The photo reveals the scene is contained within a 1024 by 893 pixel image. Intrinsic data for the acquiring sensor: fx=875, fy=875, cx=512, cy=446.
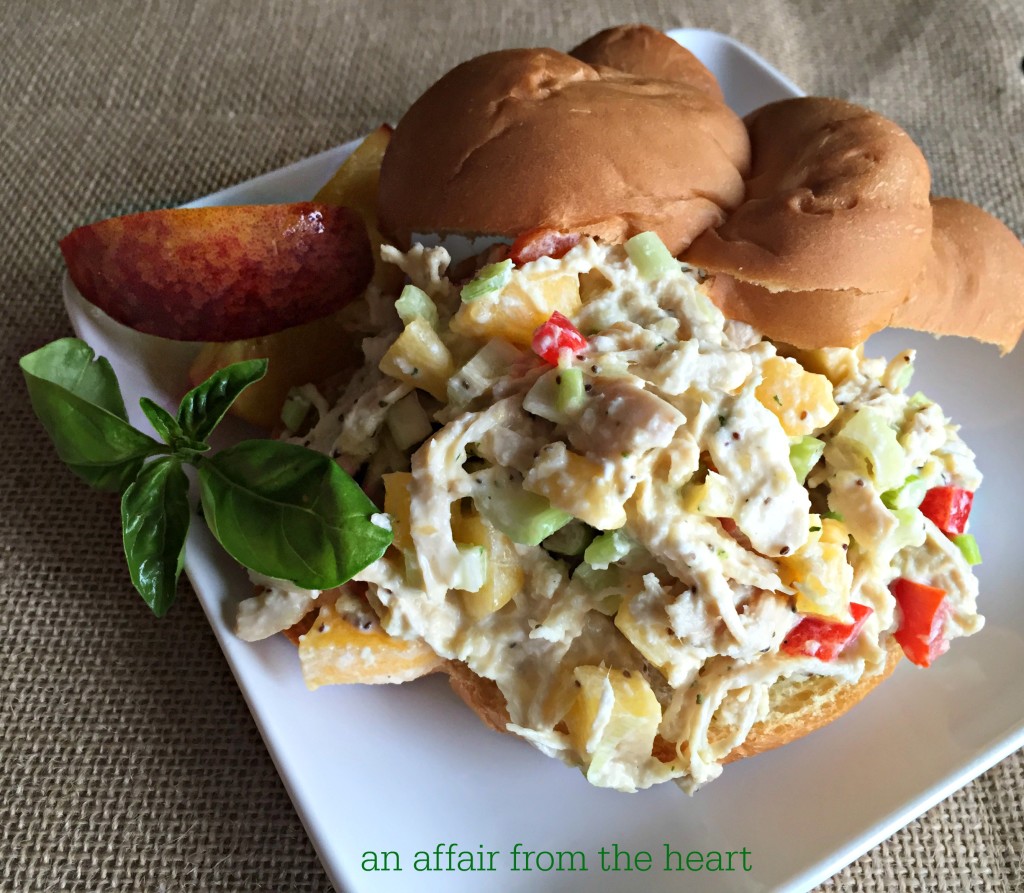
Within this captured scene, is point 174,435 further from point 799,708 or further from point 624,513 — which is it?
point 799,708

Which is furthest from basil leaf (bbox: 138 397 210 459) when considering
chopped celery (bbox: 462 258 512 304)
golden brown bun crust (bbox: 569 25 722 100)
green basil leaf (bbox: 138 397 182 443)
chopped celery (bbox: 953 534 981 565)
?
chopped celery (bbox: 953 534 981 565)

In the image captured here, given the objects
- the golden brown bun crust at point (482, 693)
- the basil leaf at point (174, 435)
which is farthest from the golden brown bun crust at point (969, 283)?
the basil leaf at point (174, 435)

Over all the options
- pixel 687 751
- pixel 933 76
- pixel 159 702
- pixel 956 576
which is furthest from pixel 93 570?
pixel 933 76

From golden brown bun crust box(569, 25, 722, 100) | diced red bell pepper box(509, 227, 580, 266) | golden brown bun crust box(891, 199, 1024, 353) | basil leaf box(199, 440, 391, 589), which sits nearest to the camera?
basil leaf box(199, 440, 391, 589)

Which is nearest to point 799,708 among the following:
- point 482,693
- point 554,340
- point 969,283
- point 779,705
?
point 779,705

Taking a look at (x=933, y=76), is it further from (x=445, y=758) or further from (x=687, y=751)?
(x=445, y=758)

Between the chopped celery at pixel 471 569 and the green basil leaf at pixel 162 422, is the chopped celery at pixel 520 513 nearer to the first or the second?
the chopped celery at pixel 471 569

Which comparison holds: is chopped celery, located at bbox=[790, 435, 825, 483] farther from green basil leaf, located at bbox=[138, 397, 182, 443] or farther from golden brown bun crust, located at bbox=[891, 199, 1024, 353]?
green basil leaf, located at bbox=[138, 397, 182, 443]
